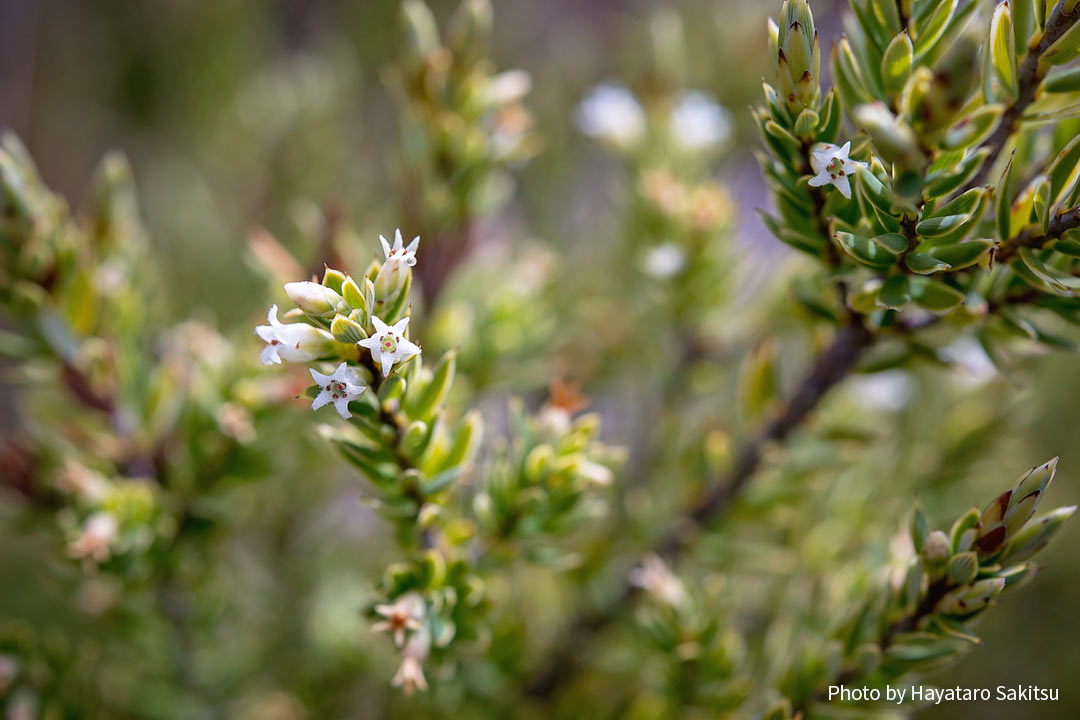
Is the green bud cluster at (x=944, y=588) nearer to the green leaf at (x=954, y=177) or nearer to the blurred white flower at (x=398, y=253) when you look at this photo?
the green leaf at (x=954, y=177)

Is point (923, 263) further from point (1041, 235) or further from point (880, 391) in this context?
point (880, 391)

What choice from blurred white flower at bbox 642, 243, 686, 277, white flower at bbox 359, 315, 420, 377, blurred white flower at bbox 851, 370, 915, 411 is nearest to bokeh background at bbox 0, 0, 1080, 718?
blurred white flower at bbox 851, 370, 915, 411

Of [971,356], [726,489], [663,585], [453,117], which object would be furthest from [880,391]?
[453,117]

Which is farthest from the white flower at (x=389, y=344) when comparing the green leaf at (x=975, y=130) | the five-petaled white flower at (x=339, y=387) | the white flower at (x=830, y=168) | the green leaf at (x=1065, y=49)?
the green leaf at (x=1065, y=49)

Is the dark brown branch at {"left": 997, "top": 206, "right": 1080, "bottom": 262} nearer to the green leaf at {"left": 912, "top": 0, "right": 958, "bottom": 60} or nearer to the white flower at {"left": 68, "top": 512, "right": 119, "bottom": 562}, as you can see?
the green leaf at {"left": 912, "top": 0, "right": 958, "bottom": 60}

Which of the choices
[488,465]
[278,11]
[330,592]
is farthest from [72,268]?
[278,11]

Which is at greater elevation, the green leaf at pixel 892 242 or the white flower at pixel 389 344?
the green leaf at pixel 892 242
